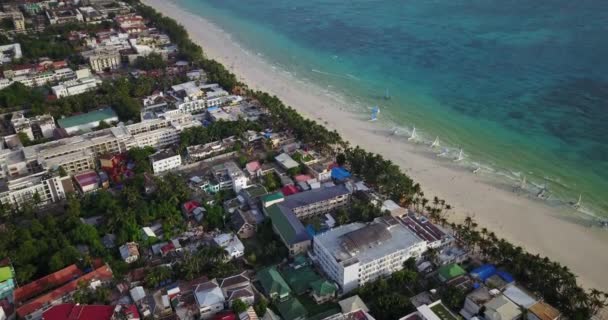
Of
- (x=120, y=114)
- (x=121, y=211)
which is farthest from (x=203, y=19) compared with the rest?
(x=121, y=211)

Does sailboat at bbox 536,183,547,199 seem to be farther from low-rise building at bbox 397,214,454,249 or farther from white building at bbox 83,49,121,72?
white building at bbox 83,49,121,72

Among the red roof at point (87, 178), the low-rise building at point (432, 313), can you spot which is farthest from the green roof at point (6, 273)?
the low-rise building at point (432, 313)

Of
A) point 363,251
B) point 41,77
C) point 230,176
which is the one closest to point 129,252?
point 230,176

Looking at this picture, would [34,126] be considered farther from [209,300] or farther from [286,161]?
[209,300]

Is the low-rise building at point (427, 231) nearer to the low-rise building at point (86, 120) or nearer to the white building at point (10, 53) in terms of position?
the low-rise building at point (86, 120)

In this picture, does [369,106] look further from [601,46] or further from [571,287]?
[601,46]
